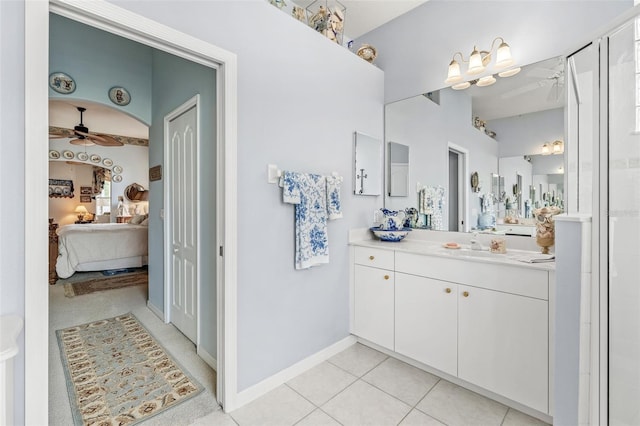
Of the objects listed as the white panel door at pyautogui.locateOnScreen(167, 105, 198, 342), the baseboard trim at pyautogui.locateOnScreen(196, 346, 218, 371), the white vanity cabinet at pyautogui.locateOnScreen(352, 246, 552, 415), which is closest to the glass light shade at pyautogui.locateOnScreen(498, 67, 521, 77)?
the white vanity cabinet at pyautogui.locateOnScreen(352, 246, 552, 415)

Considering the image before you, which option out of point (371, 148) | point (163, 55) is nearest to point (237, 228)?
point (371, 148)

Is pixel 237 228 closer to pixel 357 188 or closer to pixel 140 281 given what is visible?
pixel 357 188

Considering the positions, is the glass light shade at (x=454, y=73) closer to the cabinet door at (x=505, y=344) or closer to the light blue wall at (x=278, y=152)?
the light blue wall at (x=278, y=152)

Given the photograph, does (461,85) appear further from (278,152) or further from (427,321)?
(427,321)

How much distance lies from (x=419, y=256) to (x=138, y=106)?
127 inches

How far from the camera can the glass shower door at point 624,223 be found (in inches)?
44.1

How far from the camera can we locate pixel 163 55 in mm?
2889

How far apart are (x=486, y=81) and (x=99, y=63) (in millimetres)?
3584

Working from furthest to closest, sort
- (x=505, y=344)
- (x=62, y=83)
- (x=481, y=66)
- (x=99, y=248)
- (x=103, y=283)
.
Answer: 1. (x=99, y=248)
2. (x=103, y=283)
3. (x=62, y=83)
4. (x=481, y=66)
5. (x=505, y=344)

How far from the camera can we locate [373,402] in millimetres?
1812

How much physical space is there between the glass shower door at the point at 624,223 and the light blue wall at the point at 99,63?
375 cm

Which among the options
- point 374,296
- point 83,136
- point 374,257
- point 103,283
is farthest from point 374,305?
point 83,136

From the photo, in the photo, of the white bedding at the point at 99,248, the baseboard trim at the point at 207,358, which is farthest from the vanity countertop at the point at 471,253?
the white bedding at the point at 99,248

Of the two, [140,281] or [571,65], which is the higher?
[571,65]
